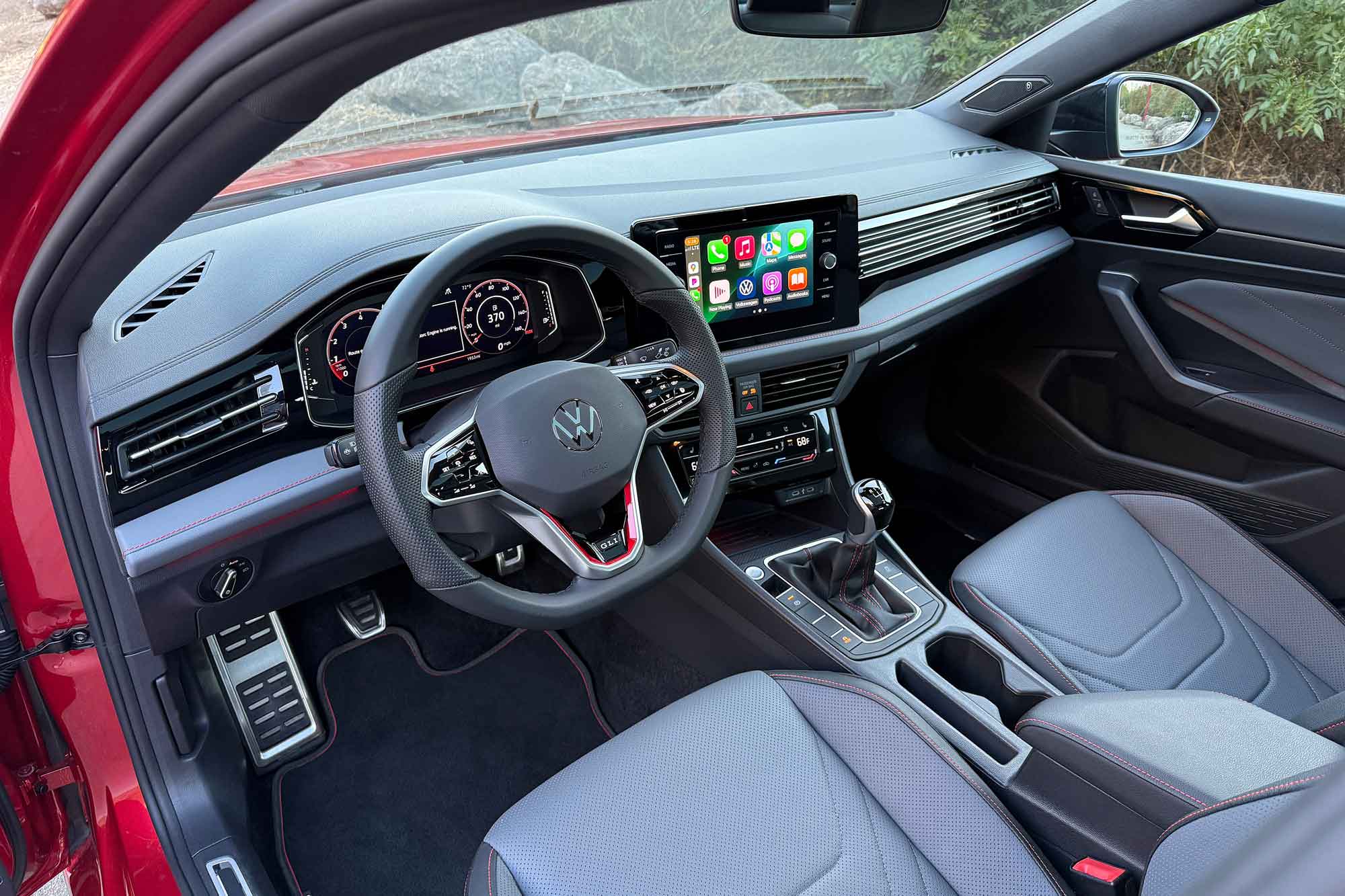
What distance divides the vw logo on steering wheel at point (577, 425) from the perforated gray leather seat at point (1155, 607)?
85cm

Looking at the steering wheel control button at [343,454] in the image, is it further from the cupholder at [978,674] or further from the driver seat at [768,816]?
the cupholder at [978,674]

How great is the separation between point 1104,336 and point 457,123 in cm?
162

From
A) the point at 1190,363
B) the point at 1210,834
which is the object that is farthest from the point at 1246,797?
the point at 1190,363

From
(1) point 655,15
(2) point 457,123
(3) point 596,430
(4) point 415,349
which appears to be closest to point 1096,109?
(1) point 655,15

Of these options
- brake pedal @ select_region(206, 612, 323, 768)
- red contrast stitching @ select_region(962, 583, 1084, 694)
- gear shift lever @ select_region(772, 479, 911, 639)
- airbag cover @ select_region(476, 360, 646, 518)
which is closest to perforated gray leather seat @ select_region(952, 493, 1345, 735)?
red contrast stitching @ select_region(962, 583, 1084, 694)

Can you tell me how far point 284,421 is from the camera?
1.37m

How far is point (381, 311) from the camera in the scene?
126cm

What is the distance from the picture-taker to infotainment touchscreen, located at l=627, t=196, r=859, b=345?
5.57 feet

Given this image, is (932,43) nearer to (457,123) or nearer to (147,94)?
(457,123)

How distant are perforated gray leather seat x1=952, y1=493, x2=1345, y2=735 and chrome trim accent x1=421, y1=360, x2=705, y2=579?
724 millimetres

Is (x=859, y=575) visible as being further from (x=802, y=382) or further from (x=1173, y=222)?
(x=1173, y=222)

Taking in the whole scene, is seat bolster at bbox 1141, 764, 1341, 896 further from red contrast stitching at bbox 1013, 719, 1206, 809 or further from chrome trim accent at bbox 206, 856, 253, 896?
chrome trim accent at bbox 206, 856, 253, 896

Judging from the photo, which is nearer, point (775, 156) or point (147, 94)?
point (147, 94)

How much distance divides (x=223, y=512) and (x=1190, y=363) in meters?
2.09
